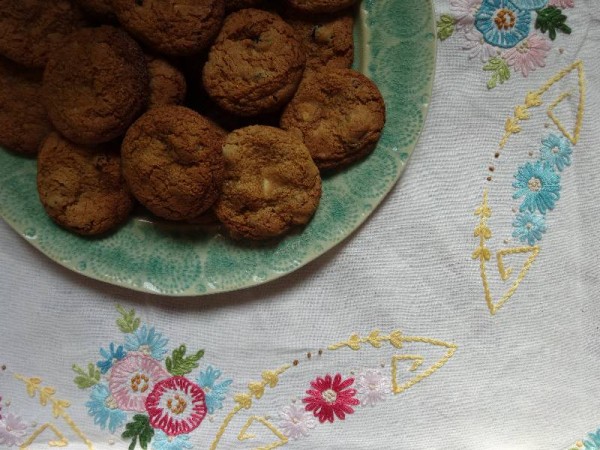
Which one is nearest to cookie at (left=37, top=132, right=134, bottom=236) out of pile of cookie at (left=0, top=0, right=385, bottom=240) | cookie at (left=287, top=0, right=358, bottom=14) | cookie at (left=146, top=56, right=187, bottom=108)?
pile of cookie at (left=0, top=0, right=385, bottom=240)

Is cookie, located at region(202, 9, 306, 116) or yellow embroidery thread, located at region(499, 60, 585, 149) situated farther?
yellow embroidery thread, located at region(499, 60, 585, 149)

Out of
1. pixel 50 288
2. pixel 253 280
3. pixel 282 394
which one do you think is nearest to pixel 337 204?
pixel 253 280

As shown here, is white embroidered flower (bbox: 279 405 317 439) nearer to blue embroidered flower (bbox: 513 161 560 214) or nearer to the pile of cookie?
the pile of cookie

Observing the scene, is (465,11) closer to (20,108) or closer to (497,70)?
(497,70)

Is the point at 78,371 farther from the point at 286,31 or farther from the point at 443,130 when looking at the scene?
the point at 443,130

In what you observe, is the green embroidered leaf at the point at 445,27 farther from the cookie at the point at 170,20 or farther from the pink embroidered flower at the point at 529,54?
the cookie at the point at 170,20

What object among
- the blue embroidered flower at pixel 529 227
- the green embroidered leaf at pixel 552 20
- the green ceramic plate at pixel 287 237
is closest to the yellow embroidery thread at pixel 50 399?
the green ceramic plate at pixel 287 237
